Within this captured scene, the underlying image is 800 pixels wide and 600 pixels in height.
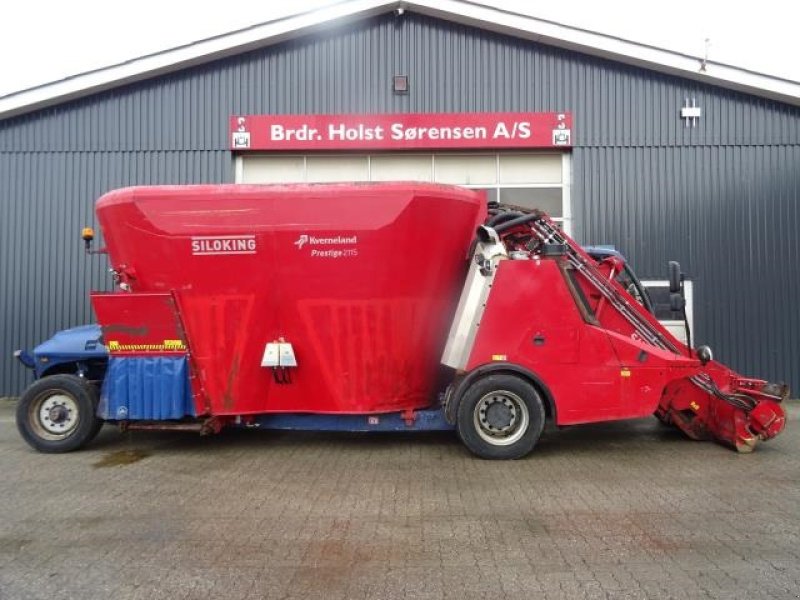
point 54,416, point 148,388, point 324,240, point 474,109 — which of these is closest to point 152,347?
A: point 148,388

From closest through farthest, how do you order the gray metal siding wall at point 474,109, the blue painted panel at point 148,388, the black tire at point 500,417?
the black tire at point 500,417
the blue painted panel at point 148,388
the gray metal siding wall at point 474,109

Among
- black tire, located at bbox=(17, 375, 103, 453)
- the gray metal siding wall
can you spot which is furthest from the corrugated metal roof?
black tire, located at bbox=(17, 375, 103, 453)

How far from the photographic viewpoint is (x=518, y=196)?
12.2m

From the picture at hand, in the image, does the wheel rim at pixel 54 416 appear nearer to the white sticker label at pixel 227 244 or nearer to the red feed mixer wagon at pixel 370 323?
the red feed mixer wagon at pixel 370 323

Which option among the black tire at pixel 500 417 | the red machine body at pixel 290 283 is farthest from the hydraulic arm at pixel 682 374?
the black tire at pixel 500 417

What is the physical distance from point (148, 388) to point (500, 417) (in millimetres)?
3751

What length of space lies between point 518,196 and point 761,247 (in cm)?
440

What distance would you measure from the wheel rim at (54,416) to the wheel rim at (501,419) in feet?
14.8

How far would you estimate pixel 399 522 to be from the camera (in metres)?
4.98

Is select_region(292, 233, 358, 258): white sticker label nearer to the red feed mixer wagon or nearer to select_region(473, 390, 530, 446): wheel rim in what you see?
the red feed mixer wagon

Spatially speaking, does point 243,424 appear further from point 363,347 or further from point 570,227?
point 570,227

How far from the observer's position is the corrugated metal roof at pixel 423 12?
1152 centimetres

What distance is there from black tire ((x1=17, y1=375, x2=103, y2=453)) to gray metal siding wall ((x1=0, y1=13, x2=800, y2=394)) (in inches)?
193

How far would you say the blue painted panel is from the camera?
6.97 meters
